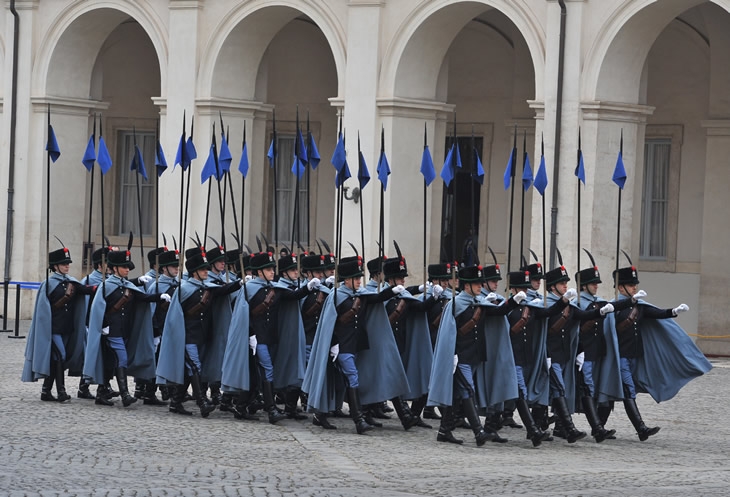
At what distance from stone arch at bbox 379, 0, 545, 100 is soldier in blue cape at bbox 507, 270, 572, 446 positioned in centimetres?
824

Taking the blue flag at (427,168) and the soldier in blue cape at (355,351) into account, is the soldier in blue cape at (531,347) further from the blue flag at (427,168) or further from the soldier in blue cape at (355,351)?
the blue flag at (427,168)

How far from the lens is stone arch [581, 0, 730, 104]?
19.3m

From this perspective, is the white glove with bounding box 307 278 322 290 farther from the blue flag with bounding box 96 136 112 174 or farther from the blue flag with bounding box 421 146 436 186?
the blue flag with bounding box 96 136 112 174

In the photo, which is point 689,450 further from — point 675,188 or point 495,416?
point 675,188

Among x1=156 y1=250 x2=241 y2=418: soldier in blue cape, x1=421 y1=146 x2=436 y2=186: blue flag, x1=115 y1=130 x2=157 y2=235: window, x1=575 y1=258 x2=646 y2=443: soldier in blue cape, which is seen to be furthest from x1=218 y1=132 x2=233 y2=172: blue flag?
x1=115 y1=130 x2=157 y2=235: window

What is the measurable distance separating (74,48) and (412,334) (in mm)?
12324

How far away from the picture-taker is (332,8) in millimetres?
22016

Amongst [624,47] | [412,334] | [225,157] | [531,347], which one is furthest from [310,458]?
[624,47]

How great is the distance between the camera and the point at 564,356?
13.4 m

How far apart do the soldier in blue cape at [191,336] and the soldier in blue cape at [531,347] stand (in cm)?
283

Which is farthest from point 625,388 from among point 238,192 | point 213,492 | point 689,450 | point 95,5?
point 95,5

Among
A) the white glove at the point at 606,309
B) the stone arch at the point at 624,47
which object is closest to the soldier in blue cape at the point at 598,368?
the white glove at the point at 606,309

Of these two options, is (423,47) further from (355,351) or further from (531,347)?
(531,347)

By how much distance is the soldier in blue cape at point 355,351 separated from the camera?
1361cm
